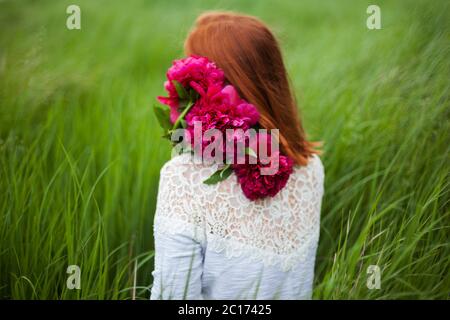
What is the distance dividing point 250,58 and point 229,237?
58cm

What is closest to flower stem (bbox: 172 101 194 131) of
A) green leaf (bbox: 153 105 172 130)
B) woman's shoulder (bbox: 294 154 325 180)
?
green leaf (bbox: 153 105 172 130)

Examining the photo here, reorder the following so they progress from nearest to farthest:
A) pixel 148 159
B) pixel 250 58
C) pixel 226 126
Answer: pixel 226 126 → pixel 250 58 → pixel 148 159

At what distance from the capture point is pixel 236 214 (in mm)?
1379

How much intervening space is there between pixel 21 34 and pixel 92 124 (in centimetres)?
57

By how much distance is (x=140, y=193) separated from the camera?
2076mm

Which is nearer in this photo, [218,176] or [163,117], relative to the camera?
[218,176]

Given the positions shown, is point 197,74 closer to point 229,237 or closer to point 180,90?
point 180,90

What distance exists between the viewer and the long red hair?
1.43 m

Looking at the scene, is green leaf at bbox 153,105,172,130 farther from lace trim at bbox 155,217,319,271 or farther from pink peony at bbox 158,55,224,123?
lace trim at bbox 155,217,319,271

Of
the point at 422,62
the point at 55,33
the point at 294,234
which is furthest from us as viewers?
the point at 55,33

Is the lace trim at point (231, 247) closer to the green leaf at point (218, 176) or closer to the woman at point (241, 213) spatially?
the woman at point (241, 213)

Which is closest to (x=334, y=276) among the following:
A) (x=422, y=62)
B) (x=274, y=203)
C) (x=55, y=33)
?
(x=274, y=203)

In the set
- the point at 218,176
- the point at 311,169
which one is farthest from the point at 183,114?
the point at 311,169

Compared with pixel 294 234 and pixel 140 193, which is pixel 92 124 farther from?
pixel 294 234
